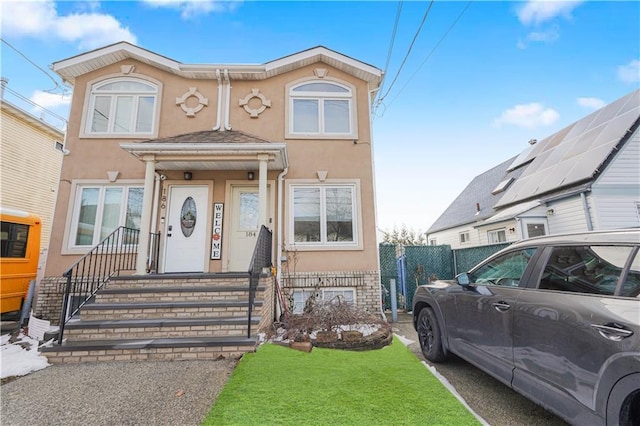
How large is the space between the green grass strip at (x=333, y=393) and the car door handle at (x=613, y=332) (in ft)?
4.09

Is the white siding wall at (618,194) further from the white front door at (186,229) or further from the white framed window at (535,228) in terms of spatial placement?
the white front door at (186,229)

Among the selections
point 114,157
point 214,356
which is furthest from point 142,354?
point 114,157

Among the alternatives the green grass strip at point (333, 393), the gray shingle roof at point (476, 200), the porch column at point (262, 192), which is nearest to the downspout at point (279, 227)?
the porch column at point (262, 192)

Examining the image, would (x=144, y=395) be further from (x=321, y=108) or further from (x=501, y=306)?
(x=321, y=108)

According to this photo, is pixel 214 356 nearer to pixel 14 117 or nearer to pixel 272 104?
pixel 272 104

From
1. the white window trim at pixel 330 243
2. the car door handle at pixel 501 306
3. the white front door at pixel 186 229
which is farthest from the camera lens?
the white window trim at pixel 330 243

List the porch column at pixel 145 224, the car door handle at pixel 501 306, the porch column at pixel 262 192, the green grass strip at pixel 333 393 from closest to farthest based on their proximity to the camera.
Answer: the green grass strip at pixel 333 393
the car door handle at pixel 501 306
the porch column at pixel 145 224
the porch column at pixel 262 192

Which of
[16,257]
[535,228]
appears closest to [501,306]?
[535,228]

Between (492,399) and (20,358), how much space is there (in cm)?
603

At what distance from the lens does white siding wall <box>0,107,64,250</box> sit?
9.74 meters

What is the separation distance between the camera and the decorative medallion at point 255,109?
24.2 feet

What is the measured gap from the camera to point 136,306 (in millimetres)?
4543

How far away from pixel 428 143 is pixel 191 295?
10727 millimetres

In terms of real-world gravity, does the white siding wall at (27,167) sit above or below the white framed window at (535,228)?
above
